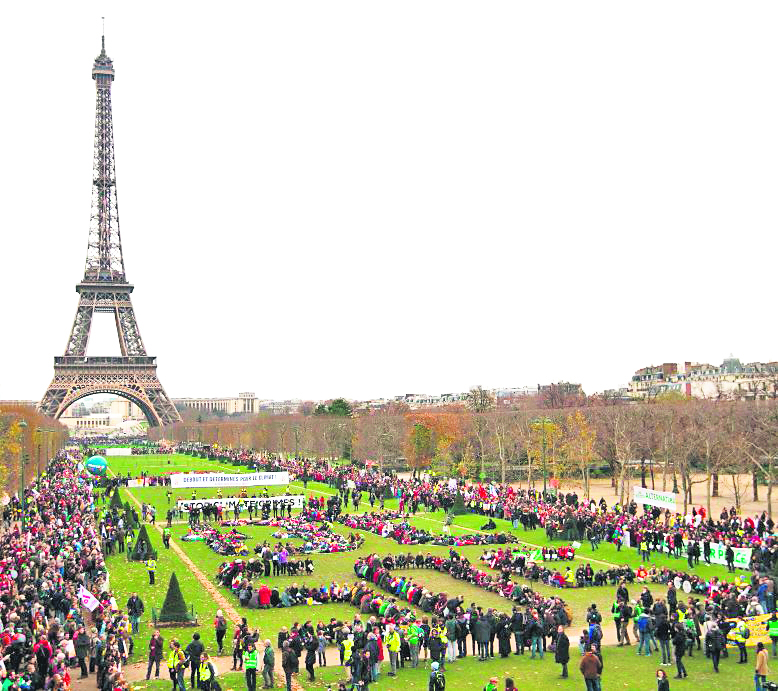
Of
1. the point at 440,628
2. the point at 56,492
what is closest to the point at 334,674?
the point at 440,628

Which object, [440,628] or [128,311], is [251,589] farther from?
[128,311]

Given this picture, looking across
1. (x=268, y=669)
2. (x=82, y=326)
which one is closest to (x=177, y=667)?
(x=268, y=669)

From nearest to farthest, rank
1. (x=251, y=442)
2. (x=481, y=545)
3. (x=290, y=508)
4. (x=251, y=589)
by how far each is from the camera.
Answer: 1. (x=251, y=589)
2. (x=481, y=545)
3. (x=290, y=508)
4. (x=251, y=442)

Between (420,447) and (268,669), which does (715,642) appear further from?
(420,447)

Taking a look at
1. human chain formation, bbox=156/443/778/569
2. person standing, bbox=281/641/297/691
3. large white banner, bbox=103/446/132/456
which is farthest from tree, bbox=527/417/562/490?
large white banner, bbox=103/446/132/456

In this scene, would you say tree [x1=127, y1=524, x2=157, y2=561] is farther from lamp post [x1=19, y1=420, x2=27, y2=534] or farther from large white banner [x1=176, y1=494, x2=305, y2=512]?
large white banner [x1=176, y1=494, x2=305, y2=512]
